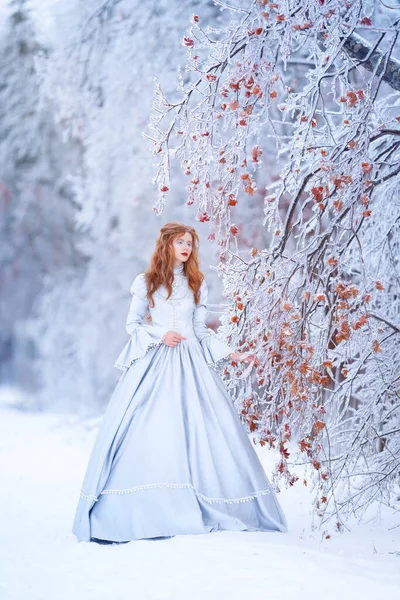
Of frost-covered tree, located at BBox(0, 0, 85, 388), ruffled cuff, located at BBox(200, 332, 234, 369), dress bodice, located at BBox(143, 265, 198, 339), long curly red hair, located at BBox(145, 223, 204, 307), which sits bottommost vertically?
ruffled cuff, located at BBox(200, 332, 234, 369)

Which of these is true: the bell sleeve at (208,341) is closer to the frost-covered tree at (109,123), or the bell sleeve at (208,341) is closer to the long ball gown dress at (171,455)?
the long ball gown dress at (171,455)

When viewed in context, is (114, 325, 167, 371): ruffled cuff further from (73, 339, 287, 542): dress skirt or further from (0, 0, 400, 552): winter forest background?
(0, 0, 400, 552): winter forest background

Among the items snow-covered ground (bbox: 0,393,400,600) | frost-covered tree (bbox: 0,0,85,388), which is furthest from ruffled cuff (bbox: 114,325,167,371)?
frost-covered tree (bbox: 0,0,85,388)

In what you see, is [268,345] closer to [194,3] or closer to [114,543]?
[114,543]

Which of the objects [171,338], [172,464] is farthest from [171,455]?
[171,338]

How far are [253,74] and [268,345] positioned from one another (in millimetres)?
1161

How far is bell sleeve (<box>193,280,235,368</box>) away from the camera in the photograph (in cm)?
445

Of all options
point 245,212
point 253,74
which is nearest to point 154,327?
point 253,74

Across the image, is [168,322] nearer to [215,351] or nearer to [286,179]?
[215,351]

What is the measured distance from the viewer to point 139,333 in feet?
14.8

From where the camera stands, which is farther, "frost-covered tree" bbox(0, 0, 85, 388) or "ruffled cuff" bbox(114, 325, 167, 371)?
"frost-covered tree" bbox(0, 0, 85, 388)

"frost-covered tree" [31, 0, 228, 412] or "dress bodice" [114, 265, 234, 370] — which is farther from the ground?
"frost-covered tree" [31, 0, 228, 412]

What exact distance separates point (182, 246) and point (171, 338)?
1.79 feet

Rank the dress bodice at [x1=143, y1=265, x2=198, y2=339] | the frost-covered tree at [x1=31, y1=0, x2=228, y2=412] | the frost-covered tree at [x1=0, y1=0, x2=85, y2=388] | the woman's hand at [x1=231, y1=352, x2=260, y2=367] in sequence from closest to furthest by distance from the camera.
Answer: the woman's hand at [x1=231, y1=352, x2=260, y2=367] → the dress bodice at [x1=143, y1=265, x2=198, y2=339] → the frost-covered tree at [x1=31, y1=0, x2=228, y2=412] → the frost-covered tree at [x1=0, y1=0, x2=85, y2=388]
